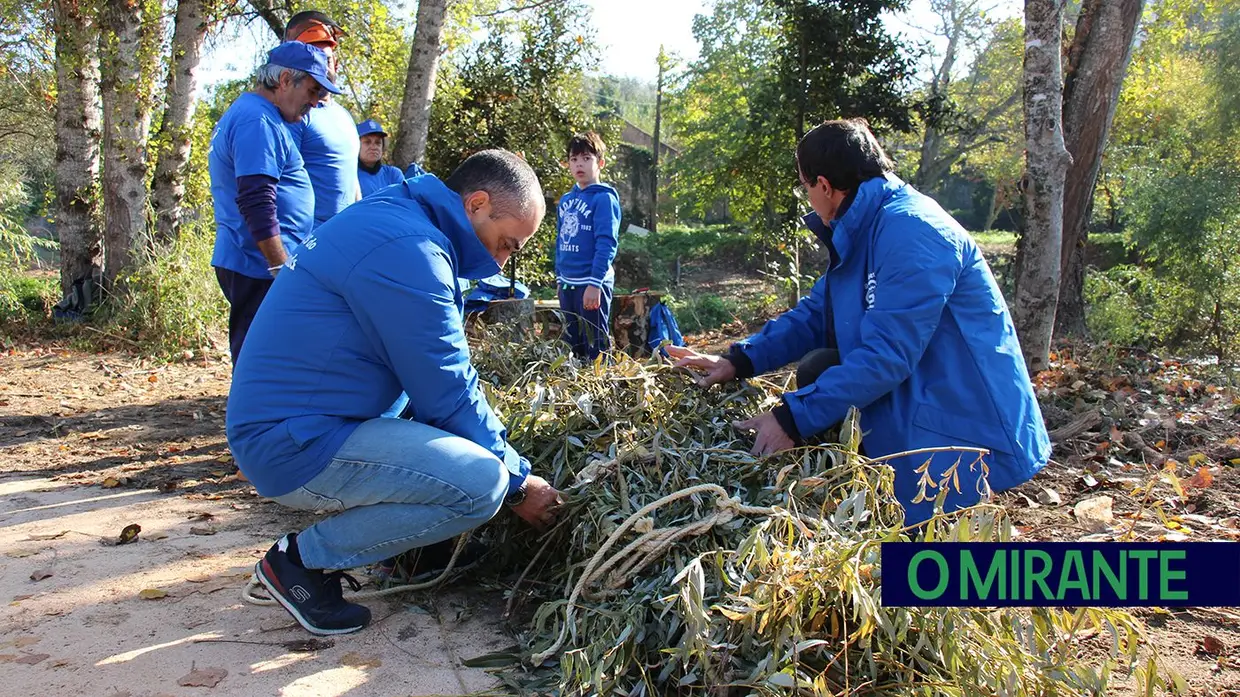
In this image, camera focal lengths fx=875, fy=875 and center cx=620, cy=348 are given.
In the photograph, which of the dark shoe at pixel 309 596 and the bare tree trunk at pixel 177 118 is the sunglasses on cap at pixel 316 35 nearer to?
the dark shoe at pixel 309 596

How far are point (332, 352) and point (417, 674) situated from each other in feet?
2.99

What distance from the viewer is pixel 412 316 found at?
2.37 m

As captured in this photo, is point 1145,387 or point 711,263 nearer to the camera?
point 1145,387

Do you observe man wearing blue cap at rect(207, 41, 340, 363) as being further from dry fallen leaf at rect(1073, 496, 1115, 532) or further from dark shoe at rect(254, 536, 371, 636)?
dry fallen leaf at rect(1073, 496, 1115, 532)

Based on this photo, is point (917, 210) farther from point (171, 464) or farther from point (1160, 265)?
point (1160, 265)

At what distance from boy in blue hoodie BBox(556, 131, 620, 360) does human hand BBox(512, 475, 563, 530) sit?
2.82m

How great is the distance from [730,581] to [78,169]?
30.1 feet

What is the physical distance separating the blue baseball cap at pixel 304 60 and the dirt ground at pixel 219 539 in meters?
1.85

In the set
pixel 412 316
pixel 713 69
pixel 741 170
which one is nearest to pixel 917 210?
pixel 412 316

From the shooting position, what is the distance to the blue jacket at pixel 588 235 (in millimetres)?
5695

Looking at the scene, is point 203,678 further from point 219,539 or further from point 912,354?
point 912,354

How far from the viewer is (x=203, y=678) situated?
7.55 ft

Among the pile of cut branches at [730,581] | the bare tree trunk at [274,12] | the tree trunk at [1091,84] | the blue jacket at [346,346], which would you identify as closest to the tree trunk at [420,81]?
the bare tree trunk at [274,12]

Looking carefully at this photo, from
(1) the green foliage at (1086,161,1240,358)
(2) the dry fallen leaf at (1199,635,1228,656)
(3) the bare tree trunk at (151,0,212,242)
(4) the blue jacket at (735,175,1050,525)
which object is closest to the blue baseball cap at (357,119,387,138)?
(3) the bare tree trunk at (151,0,212,242)
